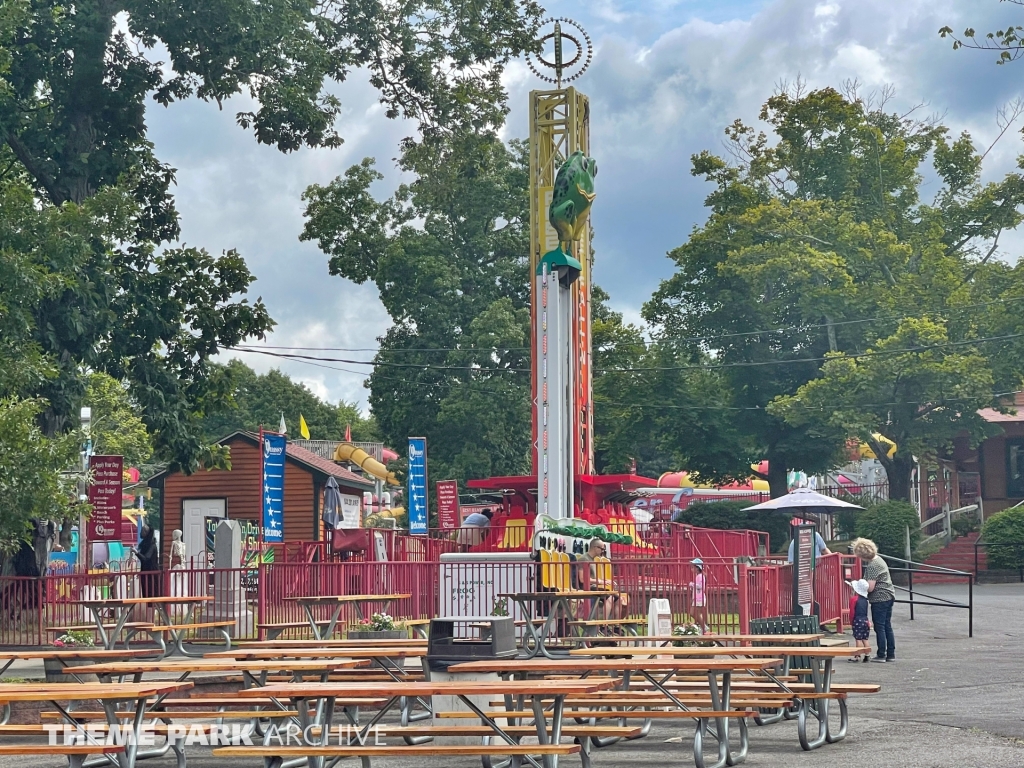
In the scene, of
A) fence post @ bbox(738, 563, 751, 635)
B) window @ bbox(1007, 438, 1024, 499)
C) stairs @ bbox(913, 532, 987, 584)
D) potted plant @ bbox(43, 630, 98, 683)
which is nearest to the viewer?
potted plant @ bbox(43, 630, 98, 683)

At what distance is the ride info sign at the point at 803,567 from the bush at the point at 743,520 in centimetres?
2811

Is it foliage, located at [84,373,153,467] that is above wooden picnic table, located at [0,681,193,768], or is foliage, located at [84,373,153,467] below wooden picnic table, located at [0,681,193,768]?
above

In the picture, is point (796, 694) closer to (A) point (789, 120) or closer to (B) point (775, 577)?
(B) point (775, 577)

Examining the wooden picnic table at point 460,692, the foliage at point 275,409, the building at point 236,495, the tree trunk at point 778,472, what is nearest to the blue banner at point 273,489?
the wooden picnic table at point 460,692

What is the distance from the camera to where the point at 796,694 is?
11.1 m

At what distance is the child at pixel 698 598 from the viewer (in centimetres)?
1952

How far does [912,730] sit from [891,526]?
3225cm

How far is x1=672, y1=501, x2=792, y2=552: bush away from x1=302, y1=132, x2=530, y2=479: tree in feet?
23.3

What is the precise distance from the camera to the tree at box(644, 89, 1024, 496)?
48438 millimetres

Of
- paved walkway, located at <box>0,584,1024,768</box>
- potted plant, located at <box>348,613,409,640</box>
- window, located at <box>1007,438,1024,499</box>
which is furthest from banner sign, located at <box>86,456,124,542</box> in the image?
window, located at <box>1007,438,1024,499</box>

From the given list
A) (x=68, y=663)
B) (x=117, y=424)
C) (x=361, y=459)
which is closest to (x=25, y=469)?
(x=68, y=663)

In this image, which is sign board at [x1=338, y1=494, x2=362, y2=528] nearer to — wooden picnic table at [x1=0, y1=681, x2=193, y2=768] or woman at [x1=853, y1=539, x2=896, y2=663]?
woman at [x1=853, y1=539, x2=896, y2=663]

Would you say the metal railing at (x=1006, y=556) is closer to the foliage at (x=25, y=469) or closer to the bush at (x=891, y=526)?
the bush at (x=891, y=526)

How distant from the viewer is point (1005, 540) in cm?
4041
